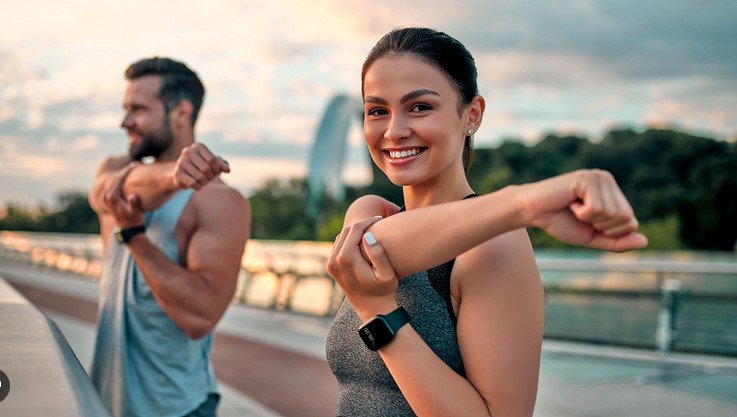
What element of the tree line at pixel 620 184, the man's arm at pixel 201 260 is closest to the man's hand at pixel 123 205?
the man's arm at pixel 201 260

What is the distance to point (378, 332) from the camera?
1.37 m

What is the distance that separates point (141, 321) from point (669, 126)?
209 ft

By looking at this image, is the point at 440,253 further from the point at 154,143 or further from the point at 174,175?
the point at 154,143

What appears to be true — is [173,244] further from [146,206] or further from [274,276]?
[274,276]

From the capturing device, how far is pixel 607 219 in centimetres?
103

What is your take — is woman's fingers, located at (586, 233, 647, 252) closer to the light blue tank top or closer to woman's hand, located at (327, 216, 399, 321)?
woman's hand, located at (327, 216, 399, 321)

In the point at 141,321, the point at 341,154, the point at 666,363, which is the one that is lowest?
the point at 666,363

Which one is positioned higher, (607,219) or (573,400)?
(607,219)

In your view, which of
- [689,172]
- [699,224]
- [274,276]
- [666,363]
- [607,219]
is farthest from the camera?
[689,172]

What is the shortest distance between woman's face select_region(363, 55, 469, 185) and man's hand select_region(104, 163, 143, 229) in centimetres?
96

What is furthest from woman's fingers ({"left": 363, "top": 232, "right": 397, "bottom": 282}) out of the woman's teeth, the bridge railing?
the bridge railing

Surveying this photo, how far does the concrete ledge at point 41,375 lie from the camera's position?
0.71m

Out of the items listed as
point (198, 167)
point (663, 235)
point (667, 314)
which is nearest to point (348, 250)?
point (198, 167)

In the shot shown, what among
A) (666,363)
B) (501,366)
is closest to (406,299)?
(501,366)
